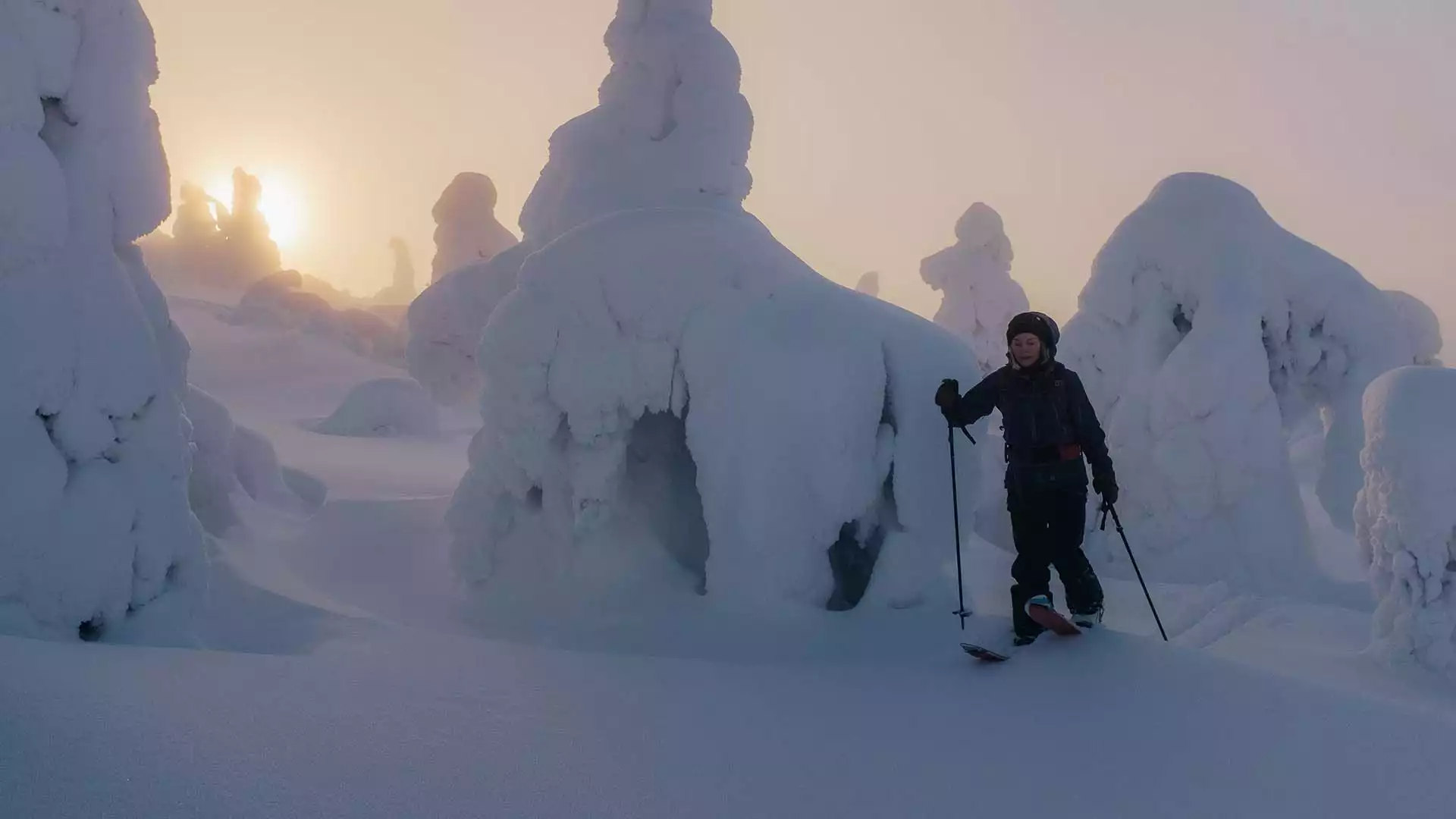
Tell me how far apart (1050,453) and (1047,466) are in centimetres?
7

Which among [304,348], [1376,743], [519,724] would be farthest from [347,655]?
[304,348]

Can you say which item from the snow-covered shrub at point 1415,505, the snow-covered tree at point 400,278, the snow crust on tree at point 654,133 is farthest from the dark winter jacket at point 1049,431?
the snow-covered tree at point 400,278

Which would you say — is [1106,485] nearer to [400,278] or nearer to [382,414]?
[382,414]

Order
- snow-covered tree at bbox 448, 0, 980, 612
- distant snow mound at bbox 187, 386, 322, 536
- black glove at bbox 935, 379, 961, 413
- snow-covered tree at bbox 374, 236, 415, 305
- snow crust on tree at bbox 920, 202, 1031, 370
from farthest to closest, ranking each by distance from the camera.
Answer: snow-covered tree at bbox 374, 236, 415, 305, snow crust on tree at bbox 920, 202, 1031, 370, distant snow mound at bbox 187, 386, 322, 536, snow-covered tree at bbox 448, 0, 980, 612, black glove at bbox 935, 379, 961, 413

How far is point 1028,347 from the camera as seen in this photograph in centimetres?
454

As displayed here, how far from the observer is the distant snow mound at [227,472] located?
27.2 ft

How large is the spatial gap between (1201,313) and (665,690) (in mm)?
8174

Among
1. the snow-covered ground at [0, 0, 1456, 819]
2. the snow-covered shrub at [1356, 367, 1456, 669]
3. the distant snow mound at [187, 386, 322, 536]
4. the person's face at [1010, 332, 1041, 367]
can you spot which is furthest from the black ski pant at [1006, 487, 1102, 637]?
the distant snow mound at [187, 386, 322, 536]

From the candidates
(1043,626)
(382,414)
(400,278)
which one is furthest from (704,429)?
(400,278)

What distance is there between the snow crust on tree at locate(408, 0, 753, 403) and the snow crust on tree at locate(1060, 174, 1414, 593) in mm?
5352

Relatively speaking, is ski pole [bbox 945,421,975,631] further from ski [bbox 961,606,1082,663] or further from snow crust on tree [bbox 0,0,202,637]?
snow crust on tree [bbox 0,0,202,637]

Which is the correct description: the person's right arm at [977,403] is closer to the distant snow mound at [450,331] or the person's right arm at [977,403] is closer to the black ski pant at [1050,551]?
the black ski pant at [1050,551]

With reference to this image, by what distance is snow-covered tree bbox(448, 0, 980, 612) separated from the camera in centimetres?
559

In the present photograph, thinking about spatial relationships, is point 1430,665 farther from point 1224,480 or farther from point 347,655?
point 347,655
